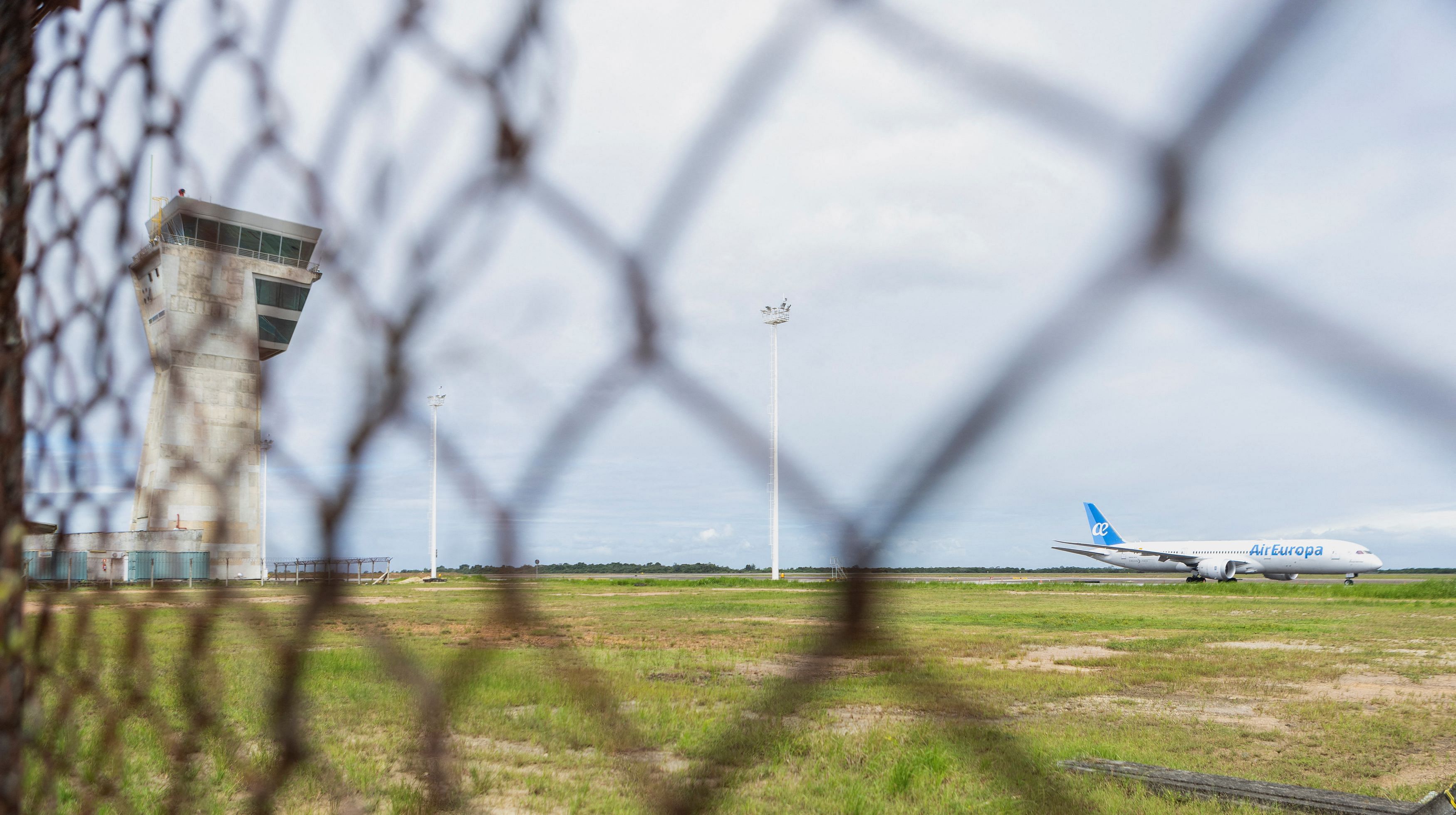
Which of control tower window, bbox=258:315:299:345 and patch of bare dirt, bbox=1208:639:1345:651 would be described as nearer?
control tower window, bbox=258:315:299:345

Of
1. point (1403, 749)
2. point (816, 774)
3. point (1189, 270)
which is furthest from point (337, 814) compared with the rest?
point (1403, 749)

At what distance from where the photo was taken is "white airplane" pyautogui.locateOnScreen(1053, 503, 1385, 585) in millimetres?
27312

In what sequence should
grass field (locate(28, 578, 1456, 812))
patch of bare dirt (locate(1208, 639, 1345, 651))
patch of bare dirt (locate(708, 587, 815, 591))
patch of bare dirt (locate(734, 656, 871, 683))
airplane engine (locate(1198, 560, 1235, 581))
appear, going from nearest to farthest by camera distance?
patch of bare dirt (locate(734, 656, 871, 683)), grass field (locate(28, 578, 1456, 812)), patch of bare dirt (locate(1208, 639, 1345, 651)), patch of bare dirt (locate(708, 587, 815, 591)), airplane engine (locate(1198, 560, 1235, 581))

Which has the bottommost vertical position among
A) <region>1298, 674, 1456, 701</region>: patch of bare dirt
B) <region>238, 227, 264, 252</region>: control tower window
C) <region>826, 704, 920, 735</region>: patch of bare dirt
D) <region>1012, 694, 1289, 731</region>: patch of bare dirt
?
<region>1298, 674, 1456, 701</region>: patch of bare dirt

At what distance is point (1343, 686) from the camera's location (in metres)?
6.34

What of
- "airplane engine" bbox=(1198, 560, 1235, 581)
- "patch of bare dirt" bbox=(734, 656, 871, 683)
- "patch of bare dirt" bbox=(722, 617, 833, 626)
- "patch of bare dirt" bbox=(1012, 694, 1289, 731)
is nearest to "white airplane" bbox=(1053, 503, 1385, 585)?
"airplane engine" bbox=(1198, 560, 1235, 581)

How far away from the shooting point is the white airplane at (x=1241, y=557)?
2731 cm

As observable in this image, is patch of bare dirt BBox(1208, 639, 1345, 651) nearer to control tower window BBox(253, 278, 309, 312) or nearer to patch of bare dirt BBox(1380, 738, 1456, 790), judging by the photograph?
patch of bare dirt BBox(1380, 738, 1456, 790)

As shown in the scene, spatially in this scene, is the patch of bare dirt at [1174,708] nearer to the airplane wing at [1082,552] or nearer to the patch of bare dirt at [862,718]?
the patch of bare dirt at [862,718]

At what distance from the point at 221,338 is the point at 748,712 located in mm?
603

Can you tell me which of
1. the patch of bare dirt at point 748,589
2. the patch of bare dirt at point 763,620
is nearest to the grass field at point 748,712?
the patch of bare dirt at point 763,620

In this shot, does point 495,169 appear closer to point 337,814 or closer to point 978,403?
point 978,403

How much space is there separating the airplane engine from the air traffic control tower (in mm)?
30612

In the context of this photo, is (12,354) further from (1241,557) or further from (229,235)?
(1241,557)
